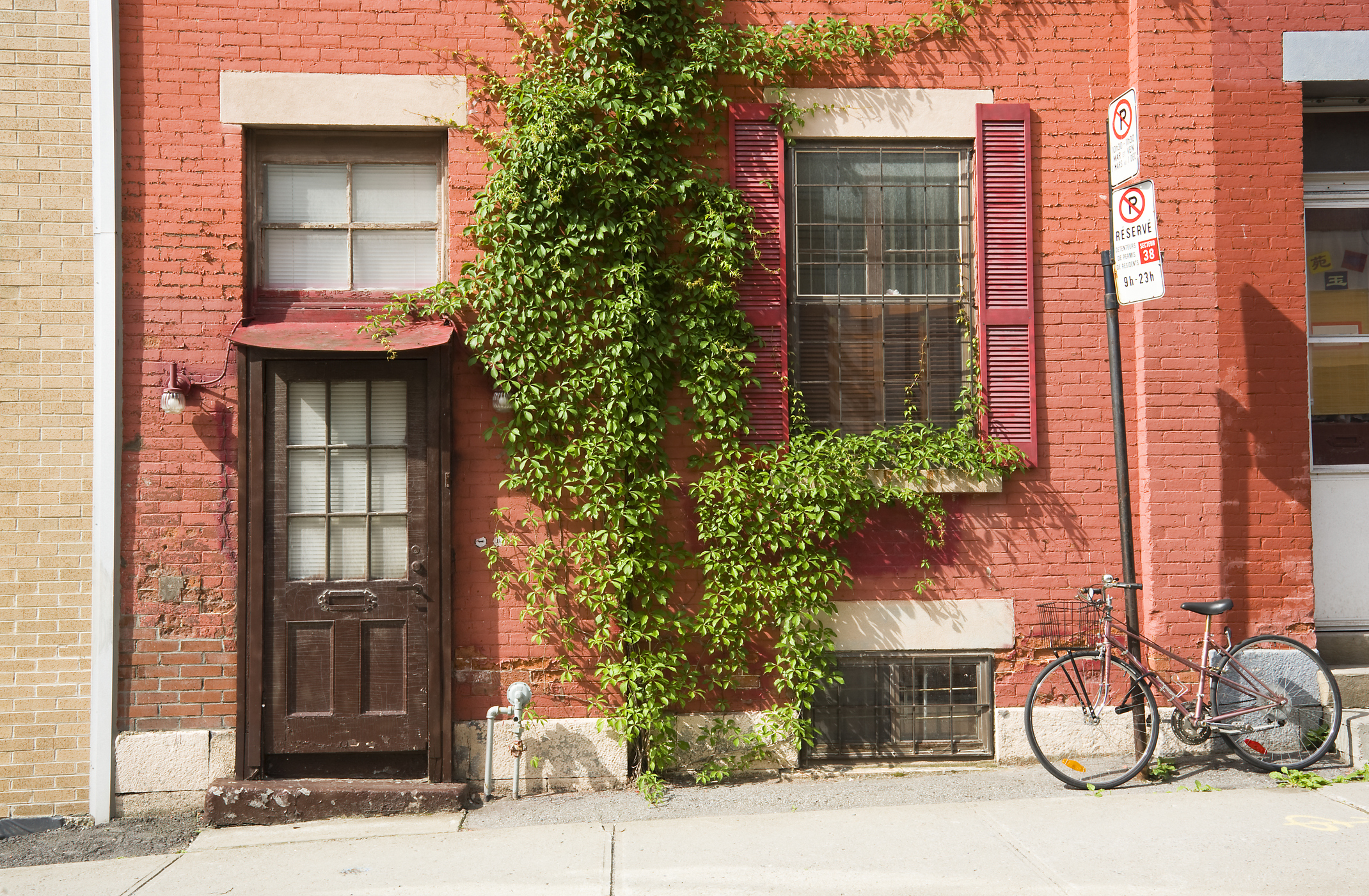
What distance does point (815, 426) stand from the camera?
5566 mm

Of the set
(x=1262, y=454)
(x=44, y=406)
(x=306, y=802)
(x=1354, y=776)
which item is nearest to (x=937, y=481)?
(x=1262, y=454)

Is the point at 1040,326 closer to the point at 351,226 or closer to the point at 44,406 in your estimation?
the point at 351,226

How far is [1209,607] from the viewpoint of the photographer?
16.7ft

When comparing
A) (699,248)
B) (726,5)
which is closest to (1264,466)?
(699,248)

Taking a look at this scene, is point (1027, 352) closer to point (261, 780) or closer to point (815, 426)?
point (815, 426)

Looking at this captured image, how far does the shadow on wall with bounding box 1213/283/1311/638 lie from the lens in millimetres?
5449

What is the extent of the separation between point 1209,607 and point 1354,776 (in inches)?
47.9

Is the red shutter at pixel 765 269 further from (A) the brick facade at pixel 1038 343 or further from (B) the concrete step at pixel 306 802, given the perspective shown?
(B) the concrete step at pixel 306 802

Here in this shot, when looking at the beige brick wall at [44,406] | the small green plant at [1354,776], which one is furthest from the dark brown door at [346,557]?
the small green plant at [1354,776]

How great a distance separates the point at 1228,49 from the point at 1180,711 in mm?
4078

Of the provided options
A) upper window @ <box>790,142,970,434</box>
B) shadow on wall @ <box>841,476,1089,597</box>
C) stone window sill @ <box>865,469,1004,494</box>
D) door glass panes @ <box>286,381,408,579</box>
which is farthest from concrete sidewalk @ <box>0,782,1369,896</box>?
upper window @ <box>790,142,970,434</box>

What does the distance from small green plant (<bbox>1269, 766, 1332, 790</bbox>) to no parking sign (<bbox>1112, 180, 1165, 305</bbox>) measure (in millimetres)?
2796

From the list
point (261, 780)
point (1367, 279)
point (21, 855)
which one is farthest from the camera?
point (1367, 279)

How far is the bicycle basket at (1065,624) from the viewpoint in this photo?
18.0 feet
